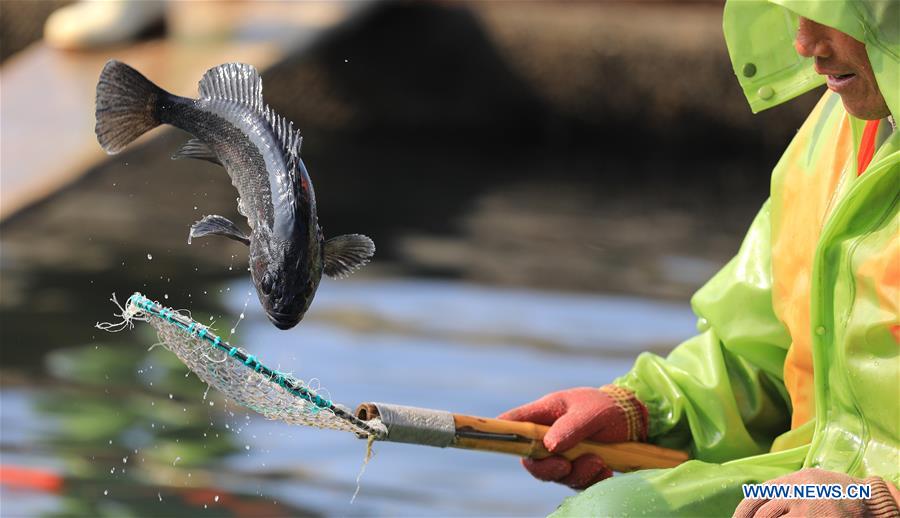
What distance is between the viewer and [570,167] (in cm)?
880

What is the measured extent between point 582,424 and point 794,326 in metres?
0.39

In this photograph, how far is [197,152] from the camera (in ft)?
7.85

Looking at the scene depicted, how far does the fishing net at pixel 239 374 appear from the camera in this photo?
2.46 metres

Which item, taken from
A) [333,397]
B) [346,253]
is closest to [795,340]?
[346,253]

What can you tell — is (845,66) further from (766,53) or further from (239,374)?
(239,374)

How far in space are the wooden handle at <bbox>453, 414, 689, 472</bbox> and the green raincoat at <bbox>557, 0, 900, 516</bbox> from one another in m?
0.07

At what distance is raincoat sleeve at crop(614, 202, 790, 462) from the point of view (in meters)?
2.92

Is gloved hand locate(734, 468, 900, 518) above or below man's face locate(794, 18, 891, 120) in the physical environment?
below

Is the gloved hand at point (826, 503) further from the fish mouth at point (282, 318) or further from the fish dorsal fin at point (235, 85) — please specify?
the fish dorsal fin at point (235, 85)

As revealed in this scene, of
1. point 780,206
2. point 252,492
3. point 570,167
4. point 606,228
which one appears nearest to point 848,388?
point 780,206

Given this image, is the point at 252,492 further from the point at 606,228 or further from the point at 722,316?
the point at 606,228

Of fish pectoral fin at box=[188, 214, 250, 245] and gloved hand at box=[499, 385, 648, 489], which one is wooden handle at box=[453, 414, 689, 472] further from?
fish pectoral fin at box=[188, 214, 250, 245]

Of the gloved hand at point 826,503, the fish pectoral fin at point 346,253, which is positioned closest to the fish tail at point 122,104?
the fish pectoral fin at point 346,253

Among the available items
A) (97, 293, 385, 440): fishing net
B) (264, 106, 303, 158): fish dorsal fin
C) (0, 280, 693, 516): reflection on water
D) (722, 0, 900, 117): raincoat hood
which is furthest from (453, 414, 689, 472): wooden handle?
(0, 280, 693, 516): reflection on water
